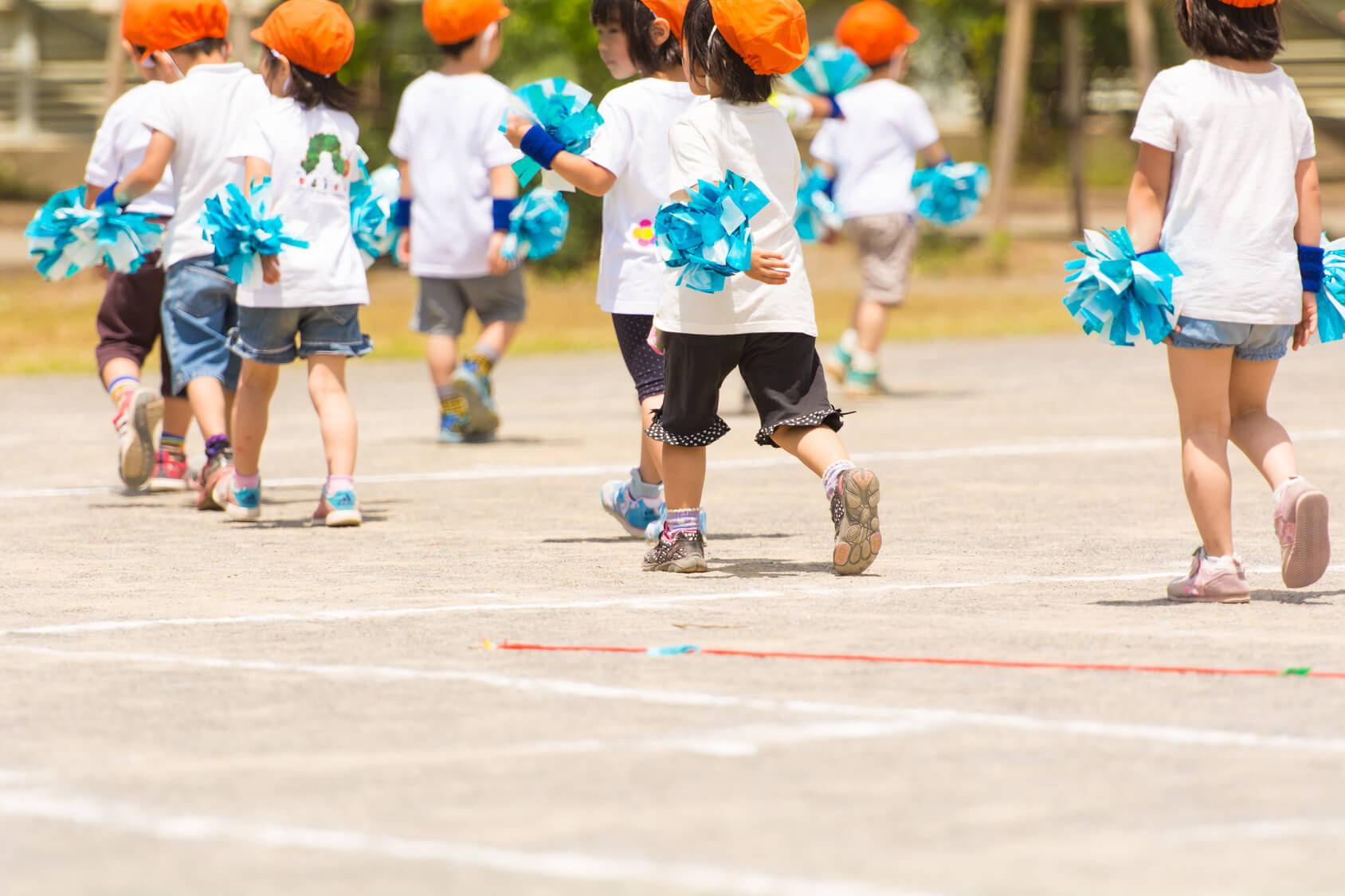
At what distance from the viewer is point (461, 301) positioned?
42.3 feet

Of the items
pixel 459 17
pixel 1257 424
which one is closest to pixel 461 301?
pixel 459 17

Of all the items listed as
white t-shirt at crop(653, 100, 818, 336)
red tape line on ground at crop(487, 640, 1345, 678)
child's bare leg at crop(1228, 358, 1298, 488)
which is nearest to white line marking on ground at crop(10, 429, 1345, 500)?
white t-shirt at crop(653, 100, 818, 336)

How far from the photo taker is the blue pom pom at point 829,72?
48.2 ft

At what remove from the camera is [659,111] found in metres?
8.11

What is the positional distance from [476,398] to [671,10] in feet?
15.0

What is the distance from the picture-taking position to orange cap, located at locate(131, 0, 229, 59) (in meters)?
9.63

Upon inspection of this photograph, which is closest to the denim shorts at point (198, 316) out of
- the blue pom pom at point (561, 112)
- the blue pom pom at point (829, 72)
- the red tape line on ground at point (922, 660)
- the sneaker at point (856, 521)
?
the blue pom pom at point (561, 112)

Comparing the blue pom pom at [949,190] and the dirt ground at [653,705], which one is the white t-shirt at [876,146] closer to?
the blue pom pom at [949,190]

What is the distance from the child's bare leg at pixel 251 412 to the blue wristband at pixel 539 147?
1846 mm

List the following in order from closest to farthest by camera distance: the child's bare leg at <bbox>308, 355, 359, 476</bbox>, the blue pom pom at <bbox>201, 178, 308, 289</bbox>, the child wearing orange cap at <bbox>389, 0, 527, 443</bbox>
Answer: the blue pom pom at <bbox>201, 178, 308, 289</bbox>
the child's bare leg at <bbox>308, 355, 359, 476</bbox>
the child wearing orange cap at <bbox>389, 0, 527, 443</bbox>

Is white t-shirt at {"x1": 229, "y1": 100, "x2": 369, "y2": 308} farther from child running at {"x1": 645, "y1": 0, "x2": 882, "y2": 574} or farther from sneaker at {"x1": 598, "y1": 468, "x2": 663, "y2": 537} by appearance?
child running at {"x1": 645, "y1": 0, "x2": 882, "y2": 574}

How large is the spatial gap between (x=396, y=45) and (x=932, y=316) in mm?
11742

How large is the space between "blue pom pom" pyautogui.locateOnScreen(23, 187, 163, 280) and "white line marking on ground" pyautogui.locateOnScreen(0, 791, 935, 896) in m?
5.75

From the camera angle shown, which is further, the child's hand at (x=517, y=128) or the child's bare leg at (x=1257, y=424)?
the child's hand at (x=517, y=128)
